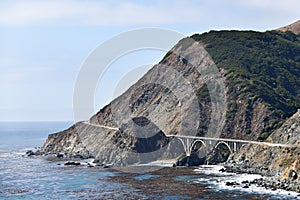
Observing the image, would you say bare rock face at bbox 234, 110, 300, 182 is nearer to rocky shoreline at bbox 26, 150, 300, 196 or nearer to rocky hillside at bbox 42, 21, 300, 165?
rocky shoreline at bbox 26, 150, 300, 196

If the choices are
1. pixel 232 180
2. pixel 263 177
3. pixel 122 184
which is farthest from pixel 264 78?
pixel 122 184

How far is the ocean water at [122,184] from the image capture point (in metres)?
81.8

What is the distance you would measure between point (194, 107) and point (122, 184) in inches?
2506

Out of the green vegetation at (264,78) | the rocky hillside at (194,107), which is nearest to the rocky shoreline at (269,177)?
the green vegetation at (264,78)

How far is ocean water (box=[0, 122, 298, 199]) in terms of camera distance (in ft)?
268

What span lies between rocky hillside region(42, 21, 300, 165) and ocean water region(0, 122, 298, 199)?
2132 centimetres

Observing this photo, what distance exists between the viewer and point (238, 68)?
17350 centimetres

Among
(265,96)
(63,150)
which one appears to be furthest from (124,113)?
(265,96)

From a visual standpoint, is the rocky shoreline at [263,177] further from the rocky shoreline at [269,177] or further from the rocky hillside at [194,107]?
the rocky hillside at [194,107]

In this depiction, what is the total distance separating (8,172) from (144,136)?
42.5 meters

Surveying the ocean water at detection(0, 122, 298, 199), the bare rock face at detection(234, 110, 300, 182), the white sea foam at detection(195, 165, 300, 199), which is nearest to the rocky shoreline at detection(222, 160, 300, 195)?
the bare rock face at detection(234, 110, 300, 182)

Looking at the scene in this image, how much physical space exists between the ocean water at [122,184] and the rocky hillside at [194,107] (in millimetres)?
21319

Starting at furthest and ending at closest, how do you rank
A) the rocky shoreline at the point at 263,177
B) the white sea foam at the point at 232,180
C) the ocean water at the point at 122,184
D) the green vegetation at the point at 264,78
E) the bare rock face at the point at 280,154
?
1. the green vegetation at the point at 264,78
2. the bare rock face at the point at 280,154
3. the rocky shoreline at the point at 263,177
4. the ocean water at the point at 122,184
5. the white sea foam at the point at 232,180

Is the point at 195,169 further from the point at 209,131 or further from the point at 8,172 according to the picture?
the point at 8,172
